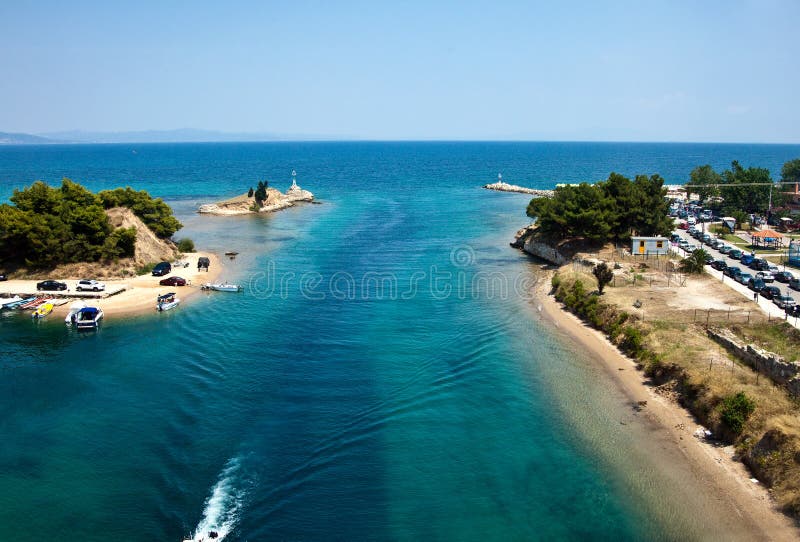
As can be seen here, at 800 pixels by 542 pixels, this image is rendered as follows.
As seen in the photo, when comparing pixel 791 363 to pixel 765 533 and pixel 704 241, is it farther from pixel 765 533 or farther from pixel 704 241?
→ pixel 704 241

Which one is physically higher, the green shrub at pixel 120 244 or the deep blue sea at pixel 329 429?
the green shrub at pixel 120 244

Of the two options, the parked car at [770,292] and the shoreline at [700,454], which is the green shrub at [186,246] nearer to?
the shoreline at [700,454]

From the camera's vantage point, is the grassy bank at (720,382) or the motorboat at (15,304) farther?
the motorboat at (15,304)

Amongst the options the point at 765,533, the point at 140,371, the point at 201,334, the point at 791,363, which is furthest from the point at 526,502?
the point at 201,334

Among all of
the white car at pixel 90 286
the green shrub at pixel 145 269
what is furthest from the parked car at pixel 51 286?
the green shrub at pixel 145 269

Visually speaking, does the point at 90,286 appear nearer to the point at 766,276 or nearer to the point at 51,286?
the point at 51,286

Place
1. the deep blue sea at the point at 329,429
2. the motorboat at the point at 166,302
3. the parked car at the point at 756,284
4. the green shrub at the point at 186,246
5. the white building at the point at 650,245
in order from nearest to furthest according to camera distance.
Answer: the deep blue sea at the point at 329,429
the parked car at the point at 756,284
the motorboat at the point at 166,302
the white building at the point at 650,245
the green shrub at the point at 186,246
